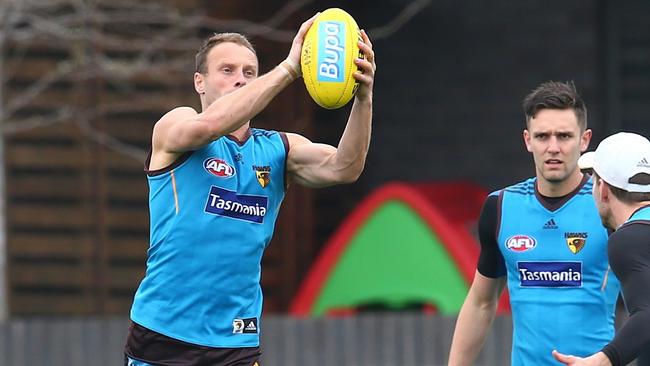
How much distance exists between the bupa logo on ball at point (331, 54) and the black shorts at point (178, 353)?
1270 millimetres

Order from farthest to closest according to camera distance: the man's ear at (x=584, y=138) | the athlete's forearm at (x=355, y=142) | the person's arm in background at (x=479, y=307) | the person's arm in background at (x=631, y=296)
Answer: the person's arm in background at (x=479, y=307), the man's ear at (x=584, y=138), the athlete's forearm at (x=355, y=142), the person's arm in background at (x=631, y=296)

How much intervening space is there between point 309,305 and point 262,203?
24.5ft

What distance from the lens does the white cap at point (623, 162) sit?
5559 millimetres

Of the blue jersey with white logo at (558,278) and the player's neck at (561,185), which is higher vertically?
the player's neck at (561,185)

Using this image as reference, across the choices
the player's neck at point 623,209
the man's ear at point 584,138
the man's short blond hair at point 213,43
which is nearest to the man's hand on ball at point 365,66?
the man's short blond hair at point 213,43

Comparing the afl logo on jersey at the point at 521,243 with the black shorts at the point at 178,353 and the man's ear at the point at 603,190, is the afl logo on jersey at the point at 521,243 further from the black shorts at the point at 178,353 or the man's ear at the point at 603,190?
the black shorts at the point at 178,353

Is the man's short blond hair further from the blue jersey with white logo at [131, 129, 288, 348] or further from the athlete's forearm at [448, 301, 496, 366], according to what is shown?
the athlete's forearm at [448, 301, 496, 366]

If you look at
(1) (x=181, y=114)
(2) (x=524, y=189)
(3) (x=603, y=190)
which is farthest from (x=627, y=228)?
(1) (x=181, y=114)

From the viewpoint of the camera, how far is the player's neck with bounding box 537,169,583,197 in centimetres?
664

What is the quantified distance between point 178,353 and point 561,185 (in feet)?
6.44

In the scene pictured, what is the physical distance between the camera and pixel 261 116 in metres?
15.5

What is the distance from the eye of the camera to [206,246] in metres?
5.97

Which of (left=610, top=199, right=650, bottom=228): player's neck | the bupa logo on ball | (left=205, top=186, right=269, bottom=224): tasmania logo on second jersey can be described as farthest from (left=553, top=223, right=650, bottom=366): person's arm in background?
(left=205, top=186, right=269, bottom=224): tasmania logo on second jersey

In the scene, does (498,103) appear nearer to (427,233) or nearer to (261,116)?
(261,116)
